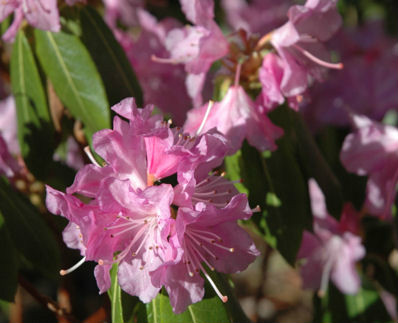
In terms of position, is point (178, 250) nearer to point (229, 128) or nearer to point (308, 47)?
point (229, 128)

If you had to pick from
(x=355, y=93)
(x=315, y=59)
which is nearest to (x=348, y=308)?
(x=355, y=93)

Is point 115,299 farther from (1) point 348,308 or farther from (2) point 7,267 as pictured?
(1) point 348,308

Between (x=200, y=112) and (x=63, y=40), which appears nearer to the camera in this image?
(x=200, y=112)

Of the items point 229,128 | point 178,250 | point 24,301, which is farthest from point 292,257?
point 24,301

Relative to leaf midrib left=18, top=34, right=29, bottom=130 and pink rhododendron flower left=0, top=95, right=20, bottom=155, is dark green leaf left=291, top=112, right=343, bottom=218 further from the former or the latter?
pink rhododendron flower left=0, top=95, right=20, bottom=155

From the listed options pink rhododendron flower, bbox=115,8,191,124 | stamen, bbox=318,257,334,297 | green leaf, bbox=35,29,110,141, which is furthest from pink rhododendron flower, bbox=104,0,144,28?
stamen, bbox=318,257,334,297

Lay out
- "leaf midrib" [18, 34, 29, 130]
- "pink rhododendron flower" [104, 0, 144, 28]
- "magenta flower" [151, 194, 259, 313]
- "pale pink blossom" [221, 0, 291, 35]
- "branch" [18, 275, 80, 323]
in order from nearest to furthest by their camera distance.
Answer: "magenta flower" [151, 194, 259, 313], "branch" [18, 275, 80, 323], "leaf midrib" [18, 34, 29, 130], "pink rhododendron flower" [104, 0, 144, 28], "pale pink blossom" [221, 0, 291, 35]
